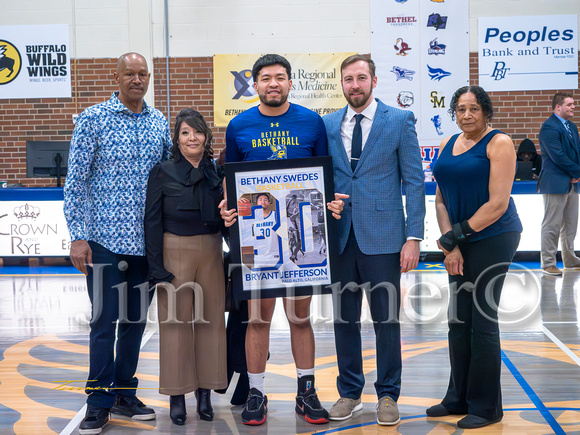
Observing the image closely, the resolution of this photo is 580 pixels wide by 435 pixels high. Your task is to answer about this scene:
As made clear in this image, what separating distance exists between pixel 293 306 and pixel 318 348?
1490mm

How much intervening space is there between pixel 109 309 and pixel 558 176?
5.66 metres

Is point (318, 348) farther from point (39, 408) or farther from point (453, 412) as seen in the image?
point (39, 408)

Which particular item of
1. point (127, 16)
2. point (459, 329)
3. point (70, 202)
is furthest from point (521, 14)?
point (70, 202)

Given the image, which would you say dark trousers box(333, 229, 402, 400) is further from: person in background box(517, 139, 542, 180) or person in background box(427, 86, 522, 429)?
person in background box(517, 139, 542, 180)

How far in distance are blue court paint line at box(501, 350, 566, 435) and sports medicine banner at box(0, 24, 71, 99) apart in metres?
8.19

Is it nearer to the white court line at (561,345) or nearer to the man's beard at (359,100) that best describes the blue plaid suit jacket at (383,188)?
the man's beard at (359,100)

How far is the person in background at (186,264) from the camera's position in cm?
302

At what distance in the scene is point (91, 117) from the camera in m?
2.99

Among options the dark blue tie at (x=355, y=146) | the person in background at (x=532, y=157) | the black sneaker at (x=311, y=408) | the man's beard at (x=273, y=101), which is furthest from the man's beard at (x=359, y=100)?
the person in background at (x=532, y=157)

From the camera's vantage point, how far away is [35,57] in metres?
9.75

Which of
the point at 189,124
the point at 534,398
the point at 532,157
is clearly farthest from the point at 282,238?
the point at 532,157

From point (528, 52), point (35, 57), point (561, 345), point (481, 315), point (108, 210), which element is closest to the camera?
point (481, 315)

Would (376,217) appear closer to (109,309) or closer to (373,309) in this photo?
(373,309)

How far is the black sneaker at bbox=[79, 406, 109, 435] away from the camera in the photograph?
2932 mm
